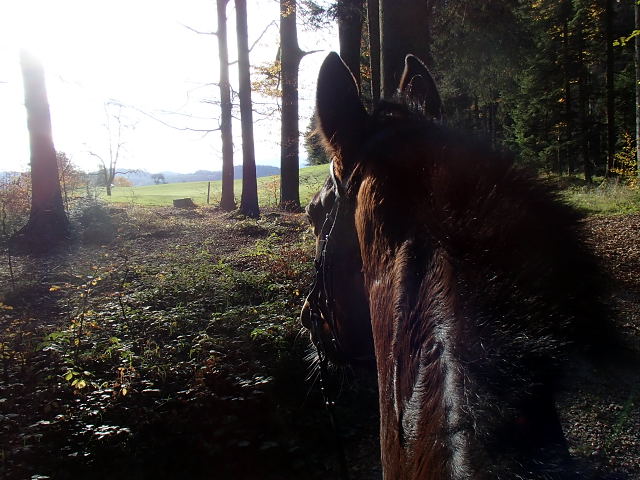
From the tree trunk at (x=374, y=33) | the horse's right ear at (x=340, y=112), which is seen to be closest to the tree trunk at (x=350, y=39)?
the tree trunk at (x=374, y=33)

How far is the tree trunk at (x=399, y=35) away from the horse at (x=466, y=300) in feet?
15.5

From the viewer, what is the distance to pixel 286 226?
41.4 ft

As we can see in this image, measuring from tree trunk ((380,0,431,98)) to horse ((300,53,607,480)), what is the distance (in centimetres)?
471

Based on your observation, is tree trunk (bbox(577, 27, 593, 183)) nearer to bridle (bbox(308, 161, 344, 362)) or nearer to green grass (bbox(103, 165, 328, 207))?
Answer: green grass (bbox(103, 165, 328, 207))

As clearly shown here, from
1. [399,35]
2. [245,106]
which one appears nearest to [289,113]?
[245,106]

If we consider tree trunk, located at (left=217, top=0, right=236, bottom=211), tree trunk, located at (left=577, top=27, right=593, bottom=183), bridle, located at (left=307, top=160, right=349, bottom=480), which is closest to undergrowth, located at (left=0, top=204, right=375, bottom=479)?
bridle, located at (left=307, top=160, right=349, bottom=480)

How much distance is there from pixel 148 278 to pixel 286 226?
5757 mm

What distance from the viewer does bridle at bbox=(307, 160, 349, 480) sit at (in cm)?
180

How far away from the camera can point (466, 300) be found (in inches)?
40.4

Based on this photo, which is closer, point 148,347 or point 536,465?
point 536,465

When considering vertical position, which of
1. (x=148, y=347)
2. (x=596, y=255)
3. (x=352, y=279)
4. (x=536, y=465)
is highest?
(x=596, y=255)

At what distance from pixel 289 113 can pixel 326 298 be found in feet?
52.5

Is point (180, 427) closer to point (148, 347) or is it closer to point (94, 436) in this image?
point (94, 436)

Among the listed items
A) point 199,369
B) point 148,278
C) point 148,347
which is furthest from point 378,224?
point 148,278
